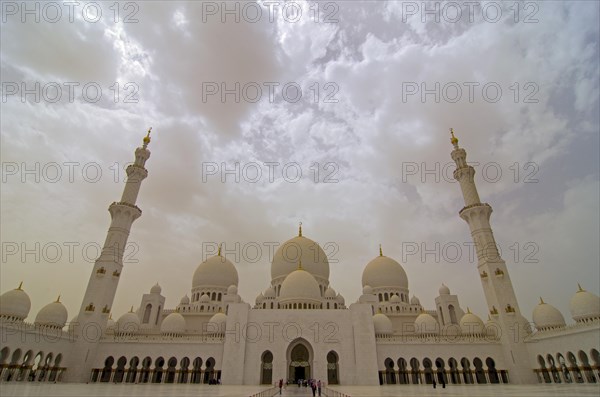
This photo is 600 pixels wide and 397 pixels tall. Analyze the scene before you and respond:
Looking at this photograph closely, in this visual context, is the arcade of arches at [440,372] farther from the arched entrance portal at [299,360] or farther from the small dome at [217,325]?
the small dome at [217,325]

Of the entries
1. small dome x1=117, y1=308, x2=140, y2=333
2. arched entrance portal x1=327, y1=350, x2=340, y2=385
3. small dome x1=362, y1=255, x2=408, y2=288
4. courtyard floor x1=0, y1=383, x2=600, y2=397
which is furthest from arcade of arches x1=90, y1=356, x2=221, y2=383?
small dome x1=362, y1=255, x2=408, y2=288

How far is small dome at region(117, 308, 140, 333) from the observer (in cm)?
3031

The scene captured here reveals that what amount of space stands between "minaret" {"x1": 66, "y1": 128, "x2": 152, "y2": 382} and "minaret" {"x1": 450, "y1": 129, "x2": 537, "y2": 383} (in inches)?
1202

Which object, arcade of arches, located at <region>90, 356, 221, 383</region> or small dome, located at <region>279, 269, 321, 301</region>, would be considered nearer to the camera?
arcade of arches, located at <region>90, 356, 221, 383</region>

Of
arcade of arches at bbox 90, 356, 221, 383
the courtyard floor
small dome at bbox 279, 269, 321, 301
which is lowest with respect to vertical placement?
the courtyard floor

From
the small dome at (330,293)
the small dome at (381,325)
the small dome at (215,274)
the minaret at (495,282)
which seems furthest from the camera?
the small dome at (215,274)

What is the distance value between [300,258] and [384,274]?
379 inches

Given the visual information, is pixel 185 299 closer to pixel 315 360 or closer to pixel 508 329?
pixel 315 360

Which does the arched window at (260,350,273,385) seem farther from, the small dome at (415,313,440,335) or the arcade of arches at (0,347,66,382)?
the arcade of arches at (0,347,66,382)

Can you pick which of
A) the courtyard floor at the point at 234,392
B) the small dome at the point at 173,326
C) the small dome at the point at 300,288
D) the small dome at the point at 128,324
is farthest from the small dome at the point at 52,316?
the small dome at the point at 300,288

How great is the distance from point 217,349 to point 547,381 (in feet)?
79.6

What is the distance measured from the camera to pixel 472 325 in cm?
2980

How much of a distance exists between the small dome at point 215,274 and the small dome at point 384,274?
1530 cm

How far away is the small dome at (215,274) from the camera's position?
39.2 m
